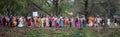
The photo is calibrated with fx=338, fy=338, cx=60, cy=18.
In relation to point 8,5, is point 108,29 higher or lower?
lower

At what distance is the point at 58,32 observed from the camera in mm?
31703

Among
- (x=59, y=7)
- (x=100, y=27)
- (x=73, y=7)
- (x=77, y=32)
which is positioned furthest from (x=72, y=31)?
(x=73, y=7)

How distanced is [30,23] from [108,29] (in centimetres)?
777

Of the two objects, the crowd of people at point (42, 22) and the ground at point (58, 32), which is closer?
the ground at point (58, 32)

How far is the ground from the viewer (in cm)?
3047

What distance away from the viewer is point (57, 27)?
33.7 meters

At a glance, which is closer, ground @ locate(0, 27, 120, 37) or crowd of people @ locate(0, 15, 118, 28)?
Result: ground @ locate(0, 27, 120, 37)

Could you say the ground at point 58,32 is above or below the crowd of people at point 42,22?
below

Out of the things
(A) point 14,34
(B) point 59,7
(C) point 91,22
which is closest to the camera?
(A) point 14,34

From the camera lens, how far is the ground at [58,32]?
100.0 feet

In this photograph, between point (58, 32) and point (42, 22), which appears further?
point (42, 22)

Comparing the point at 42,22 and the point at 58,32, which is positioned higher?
the point at 42,22

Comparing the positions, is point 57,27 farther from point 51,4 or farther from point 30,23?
point 51,4

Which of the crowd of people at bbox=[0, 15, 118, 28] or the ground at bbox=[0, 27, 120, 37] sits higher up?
the crowd of people at bbox=[0, 15, 118, 28]
